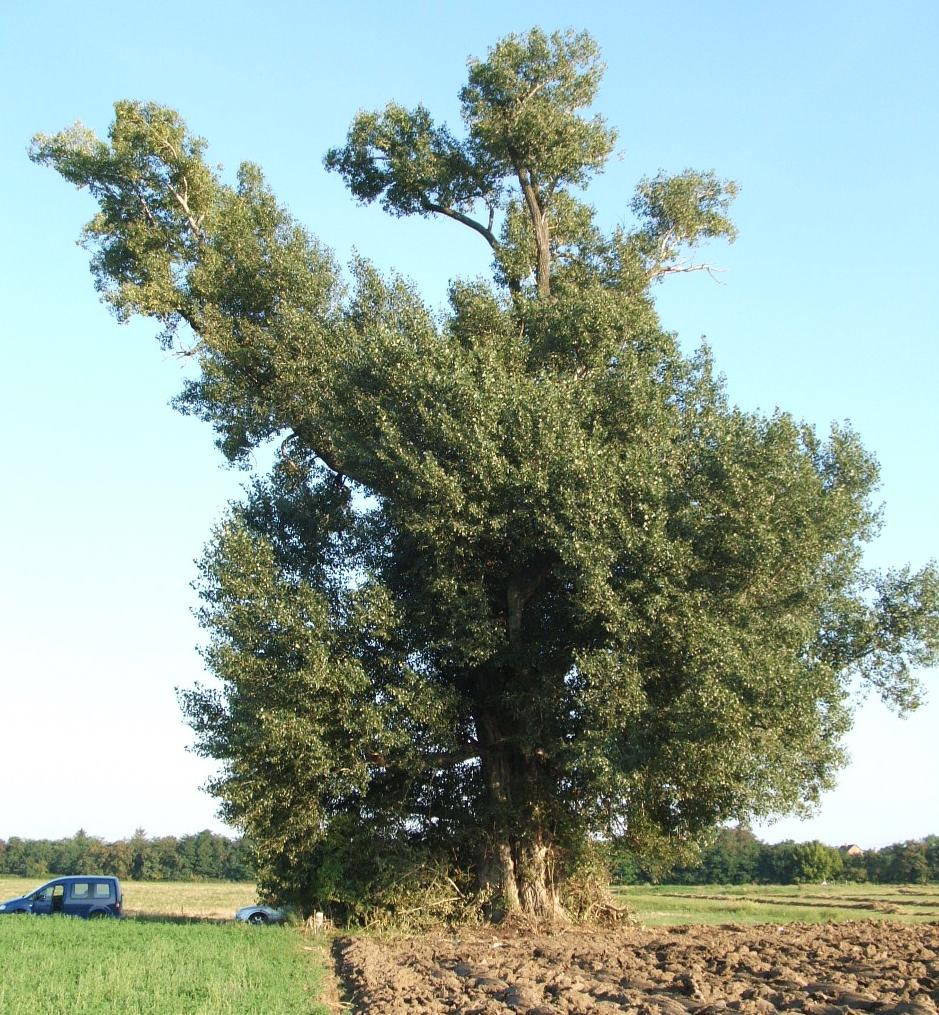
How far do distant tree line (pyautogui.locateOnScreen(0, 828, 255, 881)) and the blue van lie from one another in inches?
3066

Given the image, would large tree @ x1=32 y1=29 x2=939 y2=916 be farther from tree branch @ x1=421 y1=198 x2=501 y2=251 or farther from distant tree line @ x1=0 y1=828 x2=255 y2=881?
distant tree line @ x1=0 y1=828 x2=255 y2=881

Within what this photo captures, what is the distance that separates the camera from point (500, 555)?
79.3ft

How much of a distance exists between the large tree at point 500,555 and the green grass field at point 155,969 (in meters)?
3.33

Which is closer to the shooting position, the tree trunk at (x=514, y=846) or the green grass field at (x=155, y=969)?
the green grass field at (x=155, y=969)

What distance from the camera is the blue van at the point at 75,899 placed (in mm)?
32656

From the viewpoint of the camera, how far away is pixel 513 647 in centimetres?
2416

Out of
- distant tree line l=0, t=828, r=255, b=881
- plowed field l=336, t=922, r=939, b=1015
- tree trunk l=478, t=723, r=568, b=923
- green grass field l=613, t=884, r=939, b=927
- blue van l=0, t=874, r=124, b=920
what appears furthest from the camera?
distant tree line l=0, t=828, r=255, b=881

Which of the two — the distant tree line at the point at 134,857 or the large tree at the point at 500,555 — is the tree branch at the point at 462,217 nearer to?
the large tree at the point at 500,555

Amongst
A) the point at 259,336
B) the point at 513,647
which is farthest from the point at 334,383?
the point at 513,647

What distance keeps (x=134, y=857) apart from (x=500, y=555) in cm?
10007

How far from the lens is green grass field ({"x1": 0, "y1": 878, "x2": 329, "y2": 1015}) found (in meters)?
12.9

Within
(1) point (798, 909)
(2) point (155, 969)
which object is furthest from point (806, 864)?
(2) point (155, 969)

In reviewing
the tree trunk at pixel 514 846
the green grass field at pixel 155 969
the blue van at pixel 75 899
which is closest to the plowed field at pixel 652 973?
the green grass field at pixel 155 969

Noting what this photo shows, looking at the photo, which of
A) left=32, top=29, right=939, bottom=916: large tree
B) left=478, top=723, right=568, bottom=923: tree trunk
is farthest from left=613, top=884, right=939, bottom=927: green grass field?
left=32, top=29, right=939, bottom=916: large tree
